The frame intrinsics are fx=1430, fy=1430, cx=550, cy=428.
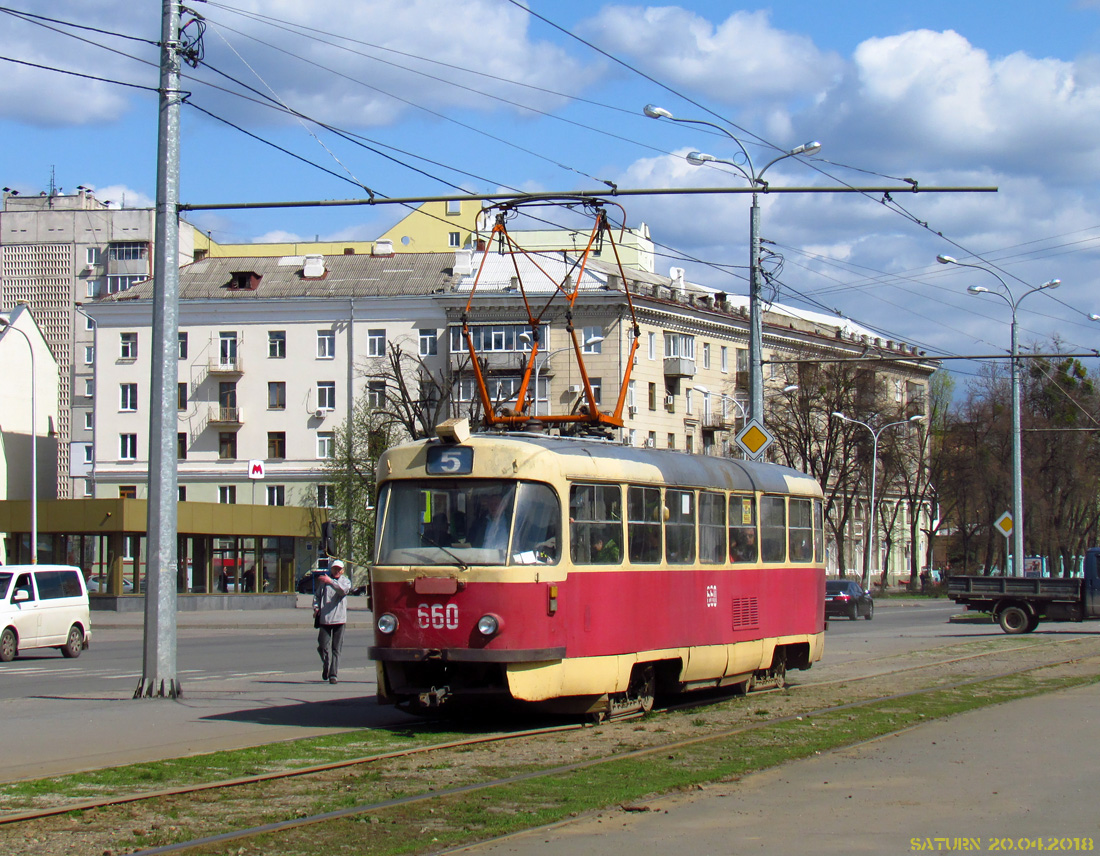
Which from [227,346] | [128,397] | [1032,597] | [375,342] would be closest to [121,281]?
[128,397]

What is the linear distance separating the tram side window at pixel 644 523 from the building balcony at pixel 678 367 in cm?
6089

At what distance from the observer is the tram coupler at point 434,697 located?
40.5 ft

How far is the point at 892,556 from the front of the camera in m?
92.1

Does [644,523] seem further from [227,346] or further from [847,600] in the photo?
[227,346]

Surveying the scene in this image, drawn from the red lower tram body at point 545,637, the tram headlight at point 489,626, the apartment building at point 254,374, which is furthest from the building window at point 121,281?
the tram headlight at point 489,626

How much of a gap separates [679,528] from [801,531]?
3.70m

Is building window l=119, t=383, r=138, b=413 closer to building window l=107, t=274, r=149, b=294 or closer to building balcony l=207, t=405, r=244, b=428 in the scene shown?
building balcony l=207, t=405, r=244, b=428

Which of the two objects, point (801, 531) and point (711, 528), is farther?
point (801, 531)

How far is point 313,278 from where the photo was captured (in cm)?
7656

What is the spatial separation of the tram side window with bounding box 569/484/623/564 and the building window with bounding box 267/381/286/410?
204 feet

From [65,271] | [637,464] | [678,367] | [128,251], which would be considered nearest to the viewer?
[637,464]

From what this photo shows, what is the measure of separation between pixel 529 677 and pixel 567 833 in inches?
177

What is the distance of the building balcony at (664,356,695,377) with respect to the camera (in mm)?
74875

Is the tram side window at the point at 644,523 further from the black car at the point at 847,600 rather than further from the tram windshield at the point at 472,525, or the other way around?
the black car at the point at 847,600
